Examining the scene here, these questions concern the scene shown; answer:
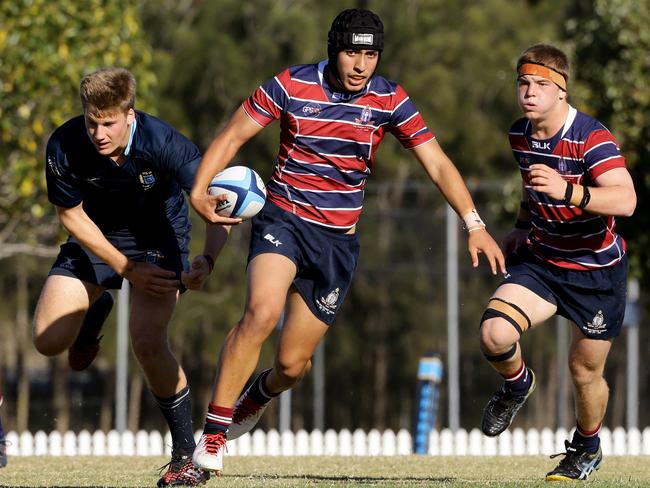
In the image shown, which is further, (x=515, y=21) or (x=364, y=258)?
(x=515, y=21)

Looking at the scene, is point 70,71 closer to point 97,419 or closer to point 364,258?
point 364,258

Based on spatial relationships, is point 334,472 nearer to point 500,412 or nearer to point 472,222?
point 500,412

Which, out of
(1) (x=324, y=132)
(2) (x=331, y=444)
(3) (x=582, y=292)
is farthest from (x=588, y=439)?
(2) (x=331, y=444)

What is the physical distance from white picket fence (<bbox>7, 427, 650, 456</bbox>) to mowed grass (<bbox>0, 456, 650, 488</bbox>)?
95.2 inches

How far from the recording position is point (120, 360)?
19.6 meters

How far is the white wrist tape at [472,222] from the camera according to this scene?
7.46m

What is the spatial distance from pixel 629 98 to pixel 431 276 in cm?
1174

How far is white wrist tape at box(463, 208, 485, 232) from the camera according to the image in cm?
746

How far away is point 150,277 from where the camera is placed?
7.56 metres

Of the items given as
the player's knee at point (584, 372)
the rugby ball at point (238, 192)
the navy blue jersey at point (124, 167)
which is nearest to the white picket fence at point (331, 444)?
the player's knee at point (584, 372)

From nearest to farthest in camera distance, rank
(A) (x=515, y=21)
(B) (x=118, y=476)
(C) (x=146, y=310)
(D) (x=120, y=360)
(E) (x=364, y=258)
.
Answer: (C) (x=146, y=310) → (B) (x=118, y=476) → (D) (x=120, y=360) → (E) (x=364, y=258) → (A) (x=515, y=21)

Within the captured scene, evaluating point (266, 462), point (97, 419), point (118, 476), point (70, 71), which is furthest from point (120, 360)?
point (97, 419)

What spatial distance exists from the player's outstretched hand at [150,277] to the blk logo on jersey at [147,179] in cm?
49

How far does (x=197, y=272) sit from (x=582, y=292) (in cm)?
226
